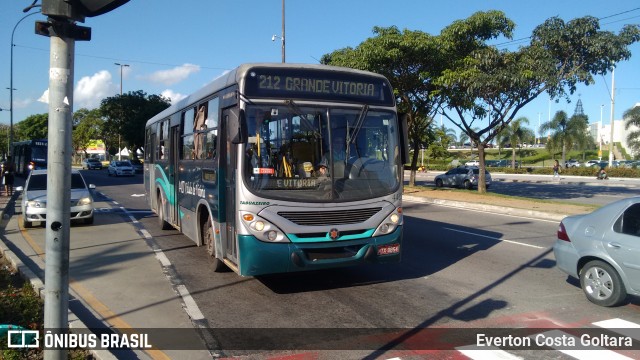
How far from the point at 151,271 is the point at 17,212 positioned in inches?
447

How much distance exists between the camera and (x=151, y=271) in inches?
341

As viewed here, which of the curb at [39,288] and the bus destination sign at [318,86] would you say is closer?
the curb at [39,288]

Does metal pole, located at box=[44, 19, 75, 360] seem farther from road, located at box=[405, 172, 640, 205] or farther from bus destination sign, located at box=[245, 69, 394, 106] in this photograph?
road, located at box=[405, 172, 640, 205]

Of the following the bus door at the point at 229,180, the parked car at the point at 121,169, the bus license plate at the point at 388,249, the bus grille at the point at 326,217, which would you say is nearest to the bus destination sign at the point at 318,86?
the bus door at the point at 229,180

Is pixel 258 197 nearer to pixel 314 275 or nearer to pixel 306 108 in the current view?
pixel 306 108

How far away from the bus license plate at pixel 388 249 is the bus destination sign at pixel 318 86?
2.10 m

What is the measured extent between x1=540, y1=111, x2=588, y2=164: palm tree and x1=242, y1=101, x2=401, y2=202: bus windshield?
199ft

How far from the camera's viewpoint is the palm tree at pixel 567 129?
59906 millimetres

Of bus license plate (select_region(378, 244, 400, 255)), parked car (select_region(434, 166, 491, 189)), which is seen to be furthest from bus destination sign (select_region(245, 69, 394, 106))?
parked car (select_region(434, 166, 491, 189))

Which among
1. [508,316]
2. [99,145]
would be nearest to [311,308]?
[508,316]

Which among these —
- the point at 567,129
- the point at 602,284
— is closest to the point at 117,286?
the point at 602,284

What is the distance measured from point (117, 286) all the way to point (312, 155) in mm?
3772

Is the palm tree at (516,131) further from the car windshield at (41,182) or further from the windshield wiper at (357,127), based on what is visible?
the windshield wiper at (357,127)

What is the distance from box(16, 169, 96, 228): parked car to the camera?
13148mm
